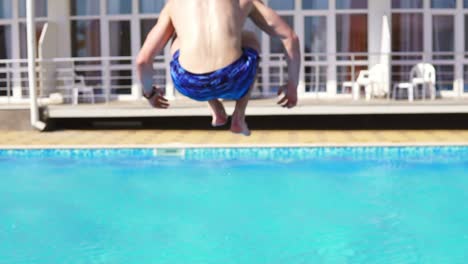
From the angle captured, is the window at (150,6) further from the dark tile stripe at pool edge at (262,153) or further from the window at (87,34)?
the dark tile stripe at pool edge at (262,153)

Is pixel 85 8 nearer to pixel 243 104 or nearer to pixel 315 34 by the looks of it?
pixel 315 34

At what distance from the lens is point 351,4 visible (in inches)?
648

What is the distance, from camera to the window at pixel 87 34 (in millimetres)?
17125

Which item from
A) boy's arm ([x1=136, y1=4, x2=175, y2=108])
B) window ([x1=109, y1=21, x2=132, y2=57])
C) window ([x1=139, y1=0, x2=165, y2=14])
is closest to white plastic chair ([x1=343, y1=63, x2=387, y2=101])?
window ([x1=139, y1=0, x2=165, y2=14])

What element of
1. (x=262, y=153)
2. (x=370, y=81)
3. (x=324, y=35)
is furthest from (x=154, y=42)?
(x=324, y=35)

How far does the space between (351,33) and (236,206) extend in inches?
308

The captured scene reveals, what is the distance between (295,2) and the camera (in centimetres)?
1658

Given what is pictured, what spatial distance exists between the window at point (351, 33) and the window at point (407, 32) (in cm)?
69

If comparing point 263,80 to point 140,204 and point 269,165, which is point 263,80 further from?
point 140,204

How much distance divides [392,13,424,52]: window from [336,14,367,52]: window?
686 millimetres

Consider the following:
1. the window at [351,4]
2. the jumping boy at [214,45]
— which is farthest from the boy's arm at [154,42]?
the window at [351,4]

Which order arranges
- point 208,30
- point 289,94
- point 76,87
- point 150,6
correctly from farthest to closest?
point 150,6, point 76,87, point 289,94, point 208,30

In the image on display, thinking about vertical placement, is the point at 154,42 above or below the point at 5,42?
below

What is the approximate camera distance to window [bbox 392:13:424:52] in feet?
53.8
